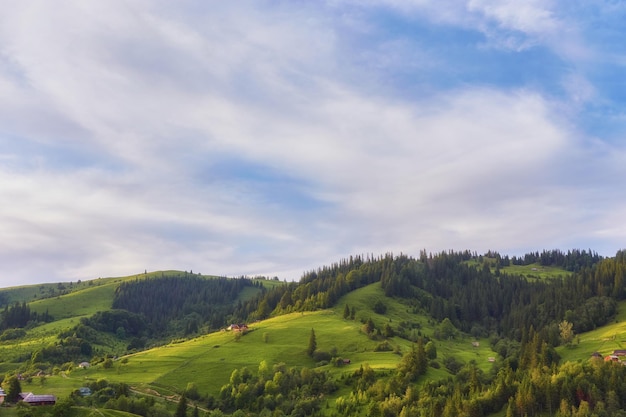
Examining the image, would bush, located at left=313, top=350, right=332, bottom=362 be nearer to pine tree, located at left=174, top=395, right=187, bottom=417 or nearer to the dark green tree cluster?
the dark green tree cluster

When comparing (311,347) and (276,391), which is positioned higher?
(311,347)

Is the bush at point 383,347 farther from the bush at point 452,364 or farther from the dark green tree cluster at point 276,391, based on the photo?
the dark green tree cluster at point 276,391

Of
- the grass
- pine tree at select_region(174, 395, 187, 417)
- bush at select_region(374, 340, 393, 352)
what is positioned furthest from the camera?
bush at select_region(374, 340, 393, 352)

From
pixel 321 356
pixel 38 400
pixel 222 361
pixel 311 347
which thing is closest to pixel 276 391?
pixel 321 356

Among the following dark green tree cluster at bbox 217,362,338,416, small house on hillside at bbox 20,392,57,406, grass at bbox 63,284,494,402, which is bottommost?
dark green tree cluster at bbox 217,362,338,416

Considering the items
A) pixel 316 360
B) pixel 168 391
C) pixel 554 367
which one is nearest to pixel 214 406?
pixel 168 391

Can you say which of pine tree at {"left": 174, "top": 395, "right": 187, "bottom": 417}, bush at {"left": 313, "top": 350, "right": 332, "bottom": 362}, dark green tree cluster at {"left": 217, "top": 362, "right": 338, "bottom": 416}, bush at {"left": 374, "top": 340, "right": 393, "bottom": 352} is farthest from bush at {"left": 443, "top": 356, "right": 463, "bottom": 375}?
pine tree at {"left": 174, "top": 395, "right": 187, "bottom": 417}

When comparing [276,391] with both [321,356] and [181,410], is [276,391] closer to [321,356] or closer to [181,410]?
[321,356]

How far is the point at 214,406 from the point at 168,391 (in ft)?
56.4

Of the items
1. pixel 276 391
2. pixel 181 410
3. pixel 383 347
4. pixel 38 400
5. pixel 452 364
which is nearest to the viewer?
pixel 38 400

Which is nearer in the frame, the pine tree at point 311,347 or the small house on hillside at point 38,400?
the small house on hillside at point 38,400

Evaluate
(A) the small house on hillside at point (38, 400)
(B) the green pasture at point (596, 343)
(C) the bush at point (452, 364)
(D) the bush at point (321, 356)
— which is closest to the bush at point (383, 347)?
(D) the bush at point (321, 356)

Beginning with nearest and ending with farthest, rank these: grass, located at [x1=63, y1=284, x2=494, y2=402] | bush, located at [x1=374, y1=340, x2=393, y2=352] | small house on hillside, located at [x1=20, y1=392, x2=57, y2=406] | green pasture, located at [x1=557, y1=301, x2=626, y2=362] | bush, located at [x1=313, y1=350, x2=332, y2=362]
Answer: small house on hillside, located at [x1=20, y1=392, x2=57, y2=406]
grass, located at [x1=63, y1=284, x2=494, y2=402]
green pasture, located at [x1=557, y1=301, x2=626, y2=362]
bush, located at [x1=313, y1=350, x2=332, y2=362]
bush, located at [x1=374, y1=340, x2=393, y2=352]

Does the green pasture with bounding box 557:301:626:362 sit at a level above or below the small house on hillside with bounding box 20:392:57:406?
below
